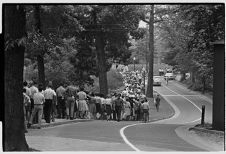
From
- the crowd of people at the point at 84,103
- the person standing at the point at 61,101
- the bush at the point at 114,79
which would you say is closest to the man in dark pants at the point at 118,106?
the crowd of people at the point at 84,103

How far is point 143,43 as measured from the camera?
50.3 ft

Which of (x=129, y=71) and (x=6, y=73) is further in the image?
(x=129, y=71)

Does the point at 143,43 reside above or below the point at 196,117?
above

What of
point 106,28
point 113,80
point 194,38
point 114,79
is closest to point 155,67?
point 114,79

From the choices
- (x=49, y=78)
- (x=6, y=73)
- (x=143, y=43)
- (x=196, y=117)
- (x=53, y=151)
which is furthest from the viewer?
(x=49, y=78)

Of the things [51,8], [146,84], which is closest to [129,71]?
[146,84]

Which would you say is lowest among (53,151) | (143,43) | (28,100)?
(53,151)

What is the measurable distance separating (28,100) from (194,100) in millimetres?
5140

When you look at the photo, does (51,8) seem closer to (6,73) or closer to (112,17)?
(112,17)

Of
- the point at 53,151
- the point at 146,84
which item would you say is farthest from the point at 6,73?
the point at 146,84

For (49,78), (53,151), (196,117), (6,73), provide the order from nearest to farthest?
(6,73) → (53,151) → (196,117) → (49,78)

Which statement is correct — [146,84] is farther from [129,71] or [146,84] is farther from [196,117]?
[196,117]

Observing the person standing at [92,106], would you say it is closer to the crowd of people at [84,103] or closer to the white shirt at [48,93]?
the crowd of people at [84,103]

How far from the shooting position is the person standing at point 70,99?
19203mm
